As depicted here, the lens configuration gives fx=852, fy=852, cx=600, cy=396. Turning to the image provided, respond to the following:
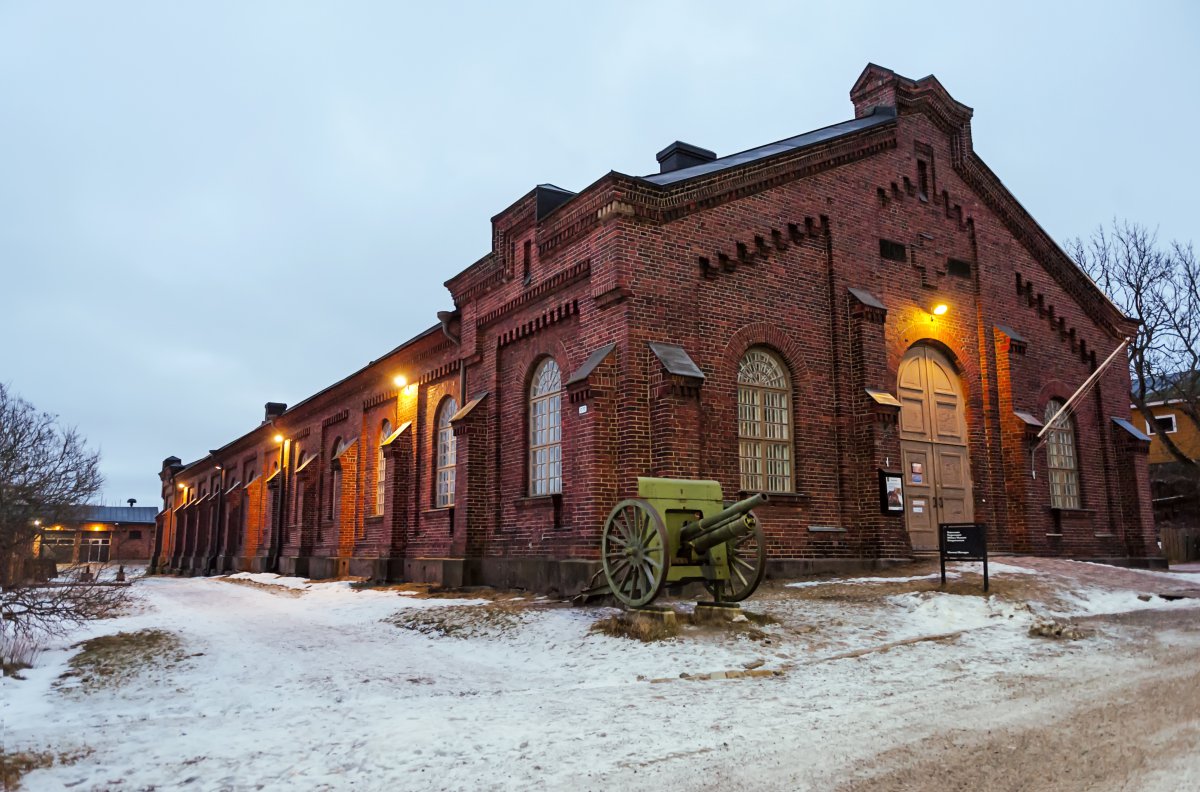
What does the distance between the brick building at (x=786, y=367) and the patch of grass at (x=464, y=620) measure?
4.96 feet

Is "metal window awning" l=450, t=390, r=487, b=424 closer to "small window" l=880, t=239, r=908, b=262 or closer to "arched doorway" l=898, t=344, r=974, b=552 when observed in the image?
"arched doorway" l=898, t=344, r=974, b=552

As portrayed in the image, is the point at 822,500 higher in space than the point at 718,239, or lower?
lower

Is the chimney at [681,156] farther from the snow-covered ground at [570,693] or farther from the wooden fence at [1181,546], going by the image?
the wooden fence at [1181,546]

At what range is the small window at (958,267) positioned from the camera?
1733cm

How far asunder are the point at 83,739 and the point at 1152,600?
527 inches

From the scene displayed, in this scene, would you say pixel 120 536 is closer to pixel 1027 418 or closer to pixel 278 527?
pixel 278 527

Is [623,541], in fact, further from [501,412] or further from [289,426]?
[289,426]

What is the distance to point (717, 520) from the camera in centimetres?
981

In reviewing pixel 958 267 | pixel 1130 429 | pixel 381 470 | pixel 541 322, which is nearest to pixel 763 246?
pixel 541 322

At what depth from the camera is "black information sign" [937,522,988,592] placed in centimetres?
1148

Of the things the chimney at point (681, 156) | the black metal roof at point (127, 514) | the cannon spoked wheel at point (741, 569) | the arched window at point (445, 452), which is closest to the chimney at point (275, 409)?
the arched window at point (445, 452)

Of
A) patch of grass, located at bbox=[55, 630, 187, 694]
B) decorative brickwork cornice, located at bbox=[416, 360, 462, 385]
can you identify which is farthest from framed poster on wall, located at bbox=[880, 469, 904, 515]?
patch of grass, located at bbox=[55, 630, 187, 694]

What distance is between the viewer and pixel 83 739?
19.1 ft

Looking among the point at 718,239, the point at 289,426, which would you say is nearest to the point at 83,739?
the point at 718,239
